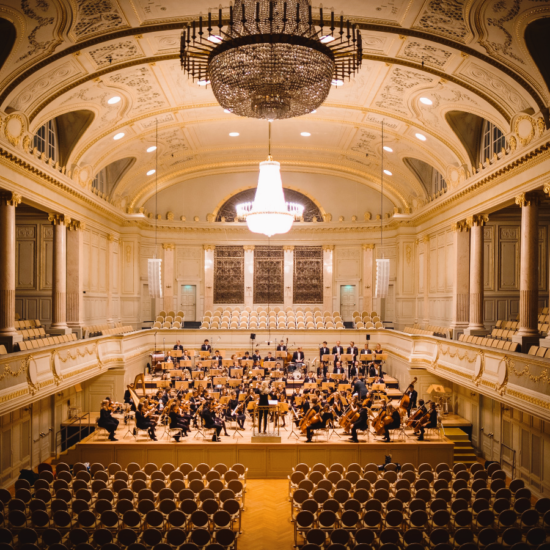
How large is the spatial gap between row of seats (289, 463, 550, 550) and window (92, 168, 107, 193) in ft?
46.6

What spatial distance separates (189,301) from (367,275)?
8.23 m

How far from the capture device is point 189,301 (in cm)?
2412

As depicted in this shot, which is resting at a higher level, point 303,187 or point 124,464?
point 303,187

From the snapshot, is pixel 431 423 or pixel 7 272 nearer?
pixel 7 272

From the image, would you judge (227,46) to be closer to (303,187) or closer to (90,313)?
(90,313)

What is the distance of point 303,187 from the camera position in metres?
24.2

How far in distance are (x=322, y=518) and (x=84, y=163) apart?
13.8m

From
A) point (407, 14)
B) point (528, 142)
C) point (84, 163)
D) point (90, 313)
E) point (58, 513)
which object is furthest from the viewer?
point (90, 313)

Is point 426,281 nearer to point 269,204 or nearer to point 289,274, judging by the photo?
point 289,274

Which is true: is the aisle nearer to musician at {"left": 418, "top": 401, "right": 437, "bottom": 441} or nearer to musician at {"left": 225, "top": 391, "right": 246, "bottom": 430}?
musician at {"left": 225, "top": 391, "right": 246, "bottom": 430}

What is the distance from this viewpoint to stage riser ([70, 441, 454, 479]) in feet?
41.9

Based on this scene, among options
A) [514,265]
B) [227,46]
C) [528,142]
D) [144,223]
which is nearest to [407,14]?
[528,142]

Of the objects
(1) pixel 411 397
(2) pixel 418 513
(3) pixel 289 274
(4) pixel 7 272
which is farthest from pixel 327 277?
(2) pixel 418 513

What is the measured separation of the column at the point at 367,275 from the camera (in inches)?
929
